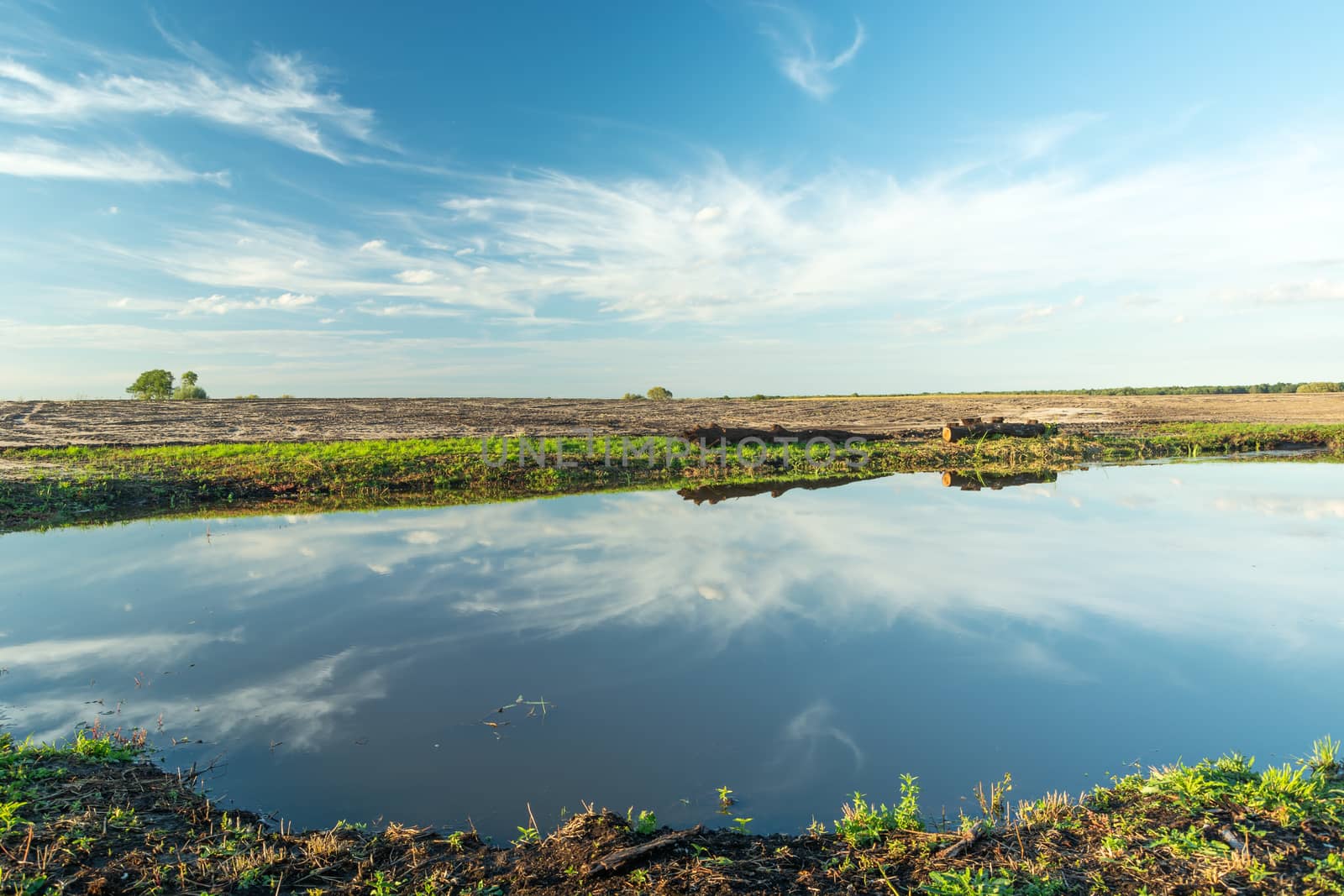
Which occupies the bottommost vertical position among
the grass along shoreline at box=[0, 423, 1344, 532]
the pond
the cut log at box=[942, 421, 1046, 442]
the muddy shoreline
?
the pond

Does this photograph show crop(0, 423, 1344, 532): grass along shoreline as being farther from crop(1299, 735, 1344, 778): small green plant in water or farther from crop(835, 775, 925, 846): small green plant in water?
crop(1299, 735, 1344, 778): small green plant in water

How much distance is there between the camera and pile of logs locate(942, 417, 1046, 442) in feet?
106

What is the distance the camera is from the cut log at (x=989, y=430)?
106 ft

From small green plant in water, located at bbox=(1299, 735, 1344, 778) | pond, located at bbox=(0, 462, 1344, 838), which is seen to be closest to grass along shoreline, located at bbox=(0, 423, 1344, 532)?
pond, located at bbox=(0, 462, 1344, 838)

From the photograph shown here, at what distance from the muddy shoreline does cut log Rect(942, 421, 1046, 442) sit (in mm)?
2343

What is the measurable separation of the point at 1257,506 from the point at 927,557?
1259cm

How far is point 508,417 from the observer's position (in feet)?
138

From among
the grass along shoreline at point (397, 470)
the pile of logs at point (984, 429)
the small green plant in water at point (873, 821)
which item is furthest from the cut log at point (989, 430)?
the small green plant in water at point (873, 821)

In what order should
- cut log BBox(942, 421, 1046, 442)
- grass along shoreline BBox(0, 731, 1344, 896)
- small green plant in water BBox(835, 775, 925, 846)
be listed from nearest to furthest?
grass along shoreline BBox(0, 731, 1344, 896) → small green plant in water BBox(835, 775, 925, 846) → cut log BBox(942, 421, 1046, 442)

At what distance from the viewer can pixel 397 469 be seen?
23.0m

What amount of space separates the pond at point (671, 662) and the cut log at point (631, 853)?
435mm

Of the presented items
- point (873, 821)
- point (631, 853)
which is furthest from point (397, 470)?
point (873, 821)

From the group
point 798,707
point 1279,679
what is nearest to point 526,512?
point 798,707

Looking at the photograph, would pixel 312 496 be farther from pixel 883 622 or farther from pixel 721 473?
pixel 883 622
